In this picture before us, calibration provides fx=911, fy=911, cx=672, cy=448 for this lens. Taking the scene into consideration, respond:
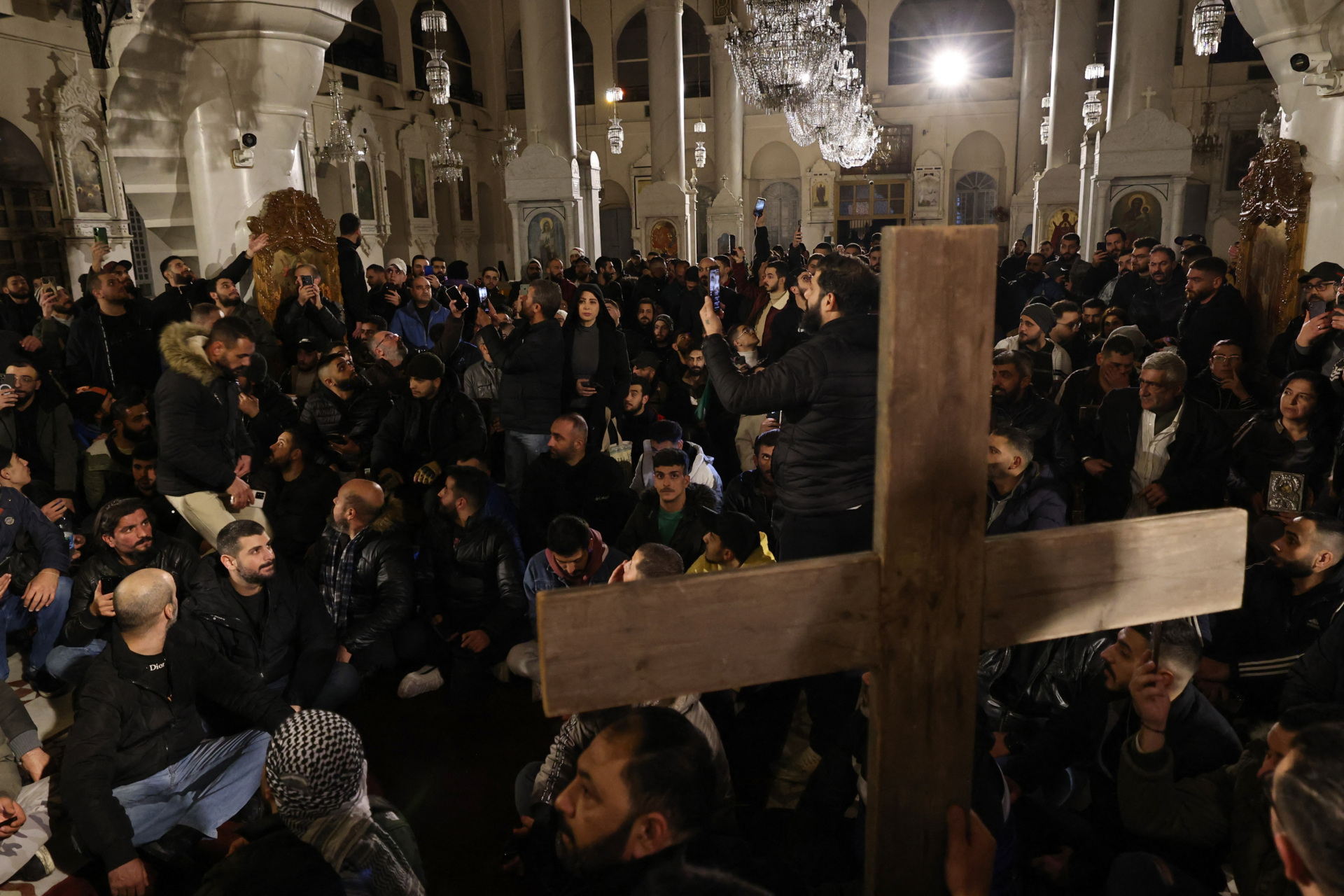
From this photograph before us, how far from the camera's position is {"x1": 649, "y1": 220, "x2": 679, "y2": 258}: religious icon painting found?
16.8 metres

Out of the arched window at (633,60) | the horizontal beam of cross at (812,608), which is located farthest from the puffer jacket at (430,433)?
the arched window at (633,60)

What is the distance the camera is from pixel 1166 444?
405cm

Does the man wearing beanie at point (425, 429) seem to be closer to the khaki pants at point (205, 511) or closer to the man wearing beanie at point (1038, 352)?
the khaki pants at point (205, 511)

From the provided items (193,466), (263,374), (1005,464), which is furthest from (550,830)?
(263,374)

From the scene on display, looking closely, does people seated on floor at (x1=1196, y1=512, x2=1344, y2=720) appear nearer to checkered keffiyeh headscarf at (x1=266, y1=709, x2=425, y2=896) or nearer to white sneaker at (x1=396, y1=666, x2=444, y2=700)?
→ checkered keffiyeh headscarf at (x1=266, y1=709, x2=425, y2=896)

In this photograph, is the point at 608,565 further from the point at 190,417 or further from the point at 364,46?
the point at 364,46

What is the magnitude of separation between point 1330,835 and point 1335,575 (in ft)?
8.16

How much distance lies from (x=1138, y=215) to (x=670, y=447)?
8445 mm

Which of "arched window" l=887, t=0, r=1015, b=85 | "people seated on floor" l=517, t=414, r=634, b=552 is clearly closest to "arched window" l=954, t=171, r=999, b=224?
"arched window" l=887, t=0, r=1015, b=85

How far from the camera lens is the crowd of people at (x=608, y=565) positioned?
6.57 feet

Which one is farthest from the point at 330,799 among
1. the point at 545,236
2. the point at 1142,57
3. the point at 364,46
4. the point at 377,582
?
the point at 364,46

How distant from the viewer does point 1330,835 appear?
109 cm

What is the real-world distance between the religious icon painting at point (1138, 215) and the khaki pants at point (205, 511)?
31.9 feet

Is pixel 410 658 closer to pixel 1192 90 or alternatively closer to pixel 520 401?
pixel 520 401
